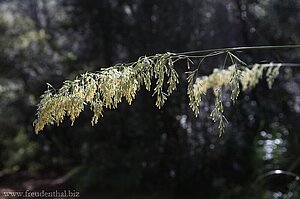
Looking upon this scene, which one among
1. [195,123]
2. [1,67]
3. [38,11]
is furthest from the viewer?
[38,11]

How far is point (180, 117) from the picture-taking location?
5090 mm

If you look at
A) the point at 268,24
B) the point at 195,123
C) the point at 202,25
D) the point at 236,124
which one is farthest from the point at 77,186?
the point at 268,24

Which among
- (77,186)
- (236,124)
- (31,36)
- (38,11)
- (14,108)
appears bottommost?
(77,186)

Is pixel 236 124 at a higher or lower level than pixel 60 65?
lower

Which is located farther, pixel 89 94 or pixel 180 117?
pixel 180 117

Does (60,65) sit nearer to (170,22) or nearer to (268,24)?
(170,22)

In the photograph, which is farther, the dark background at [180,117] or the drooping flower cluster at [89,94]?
the dark background at [180,117]

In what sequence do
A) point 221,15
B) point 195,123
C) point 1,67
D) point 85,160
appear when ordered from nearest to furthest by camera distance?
point 195,123 → point 221,15 → point 85,160 → point 1,67

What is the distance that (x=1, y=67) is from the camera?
272 inches

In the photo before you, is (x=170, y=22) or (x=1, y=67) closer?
(x=170, y=22)

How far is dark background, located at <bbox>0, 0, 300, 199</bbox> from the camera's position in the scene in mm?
4934

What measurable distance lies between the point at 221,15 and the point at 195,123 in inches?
59.7

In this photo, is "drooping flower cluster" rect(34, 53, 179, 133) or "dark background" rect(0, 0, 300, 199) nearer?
"drooping flower cluster" rect(34, 53, 179, 133)

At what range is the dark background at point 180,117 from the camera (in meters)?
4.93
